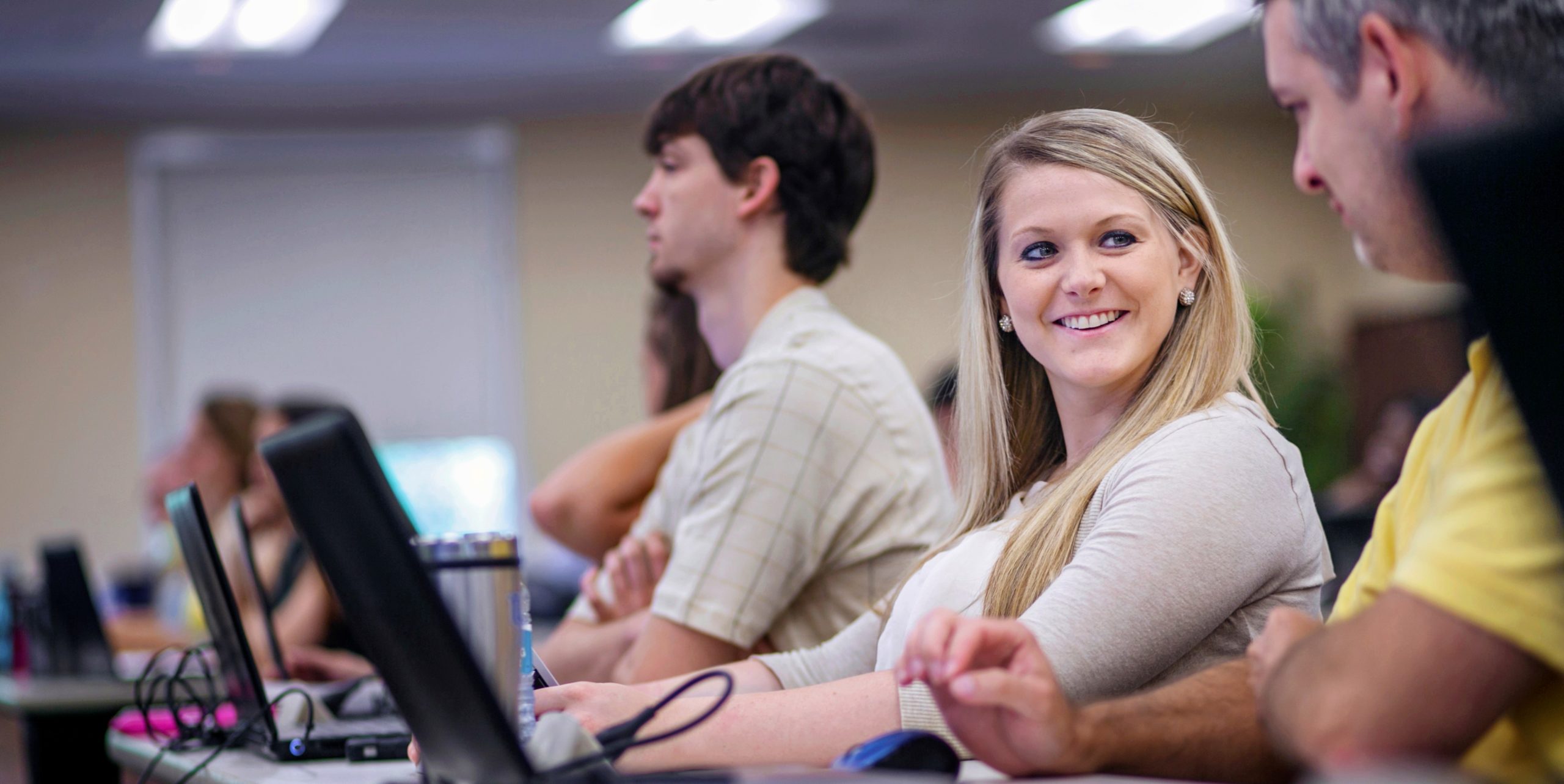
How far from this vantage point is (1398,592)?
81cm

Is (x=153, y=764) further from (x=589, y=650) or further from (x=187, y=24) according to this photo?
(x=187, y=24)

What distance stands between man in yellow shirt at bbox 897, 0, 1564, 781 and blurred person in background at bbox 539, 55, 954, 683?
80cm

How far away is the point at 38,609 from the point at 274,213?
4.40 meters

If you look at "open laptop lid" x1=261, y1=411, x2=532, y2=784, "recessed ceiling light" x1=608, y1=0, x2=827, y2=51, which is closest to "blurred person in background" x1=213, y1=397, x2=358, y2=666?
"recessed ceiling light" x1=608, y1=0, x2=827, y2=51

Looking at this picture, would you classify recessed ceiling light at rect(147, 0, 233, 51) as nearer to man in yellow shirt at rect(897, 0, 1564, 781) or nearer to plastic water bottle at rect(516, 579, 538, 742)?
plastic water bottle at rect(516, 579, 538, 742)

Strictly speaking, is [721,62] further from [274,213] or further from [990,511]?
[274,213]

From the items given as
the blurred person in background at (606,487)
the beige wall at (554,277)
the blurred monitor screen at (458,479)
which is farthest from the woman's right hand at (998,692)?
the blurred monitor screen at (458,479)

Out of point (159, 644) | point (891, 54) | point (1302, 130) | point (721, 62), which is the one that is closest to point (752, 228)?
point (721, 62)

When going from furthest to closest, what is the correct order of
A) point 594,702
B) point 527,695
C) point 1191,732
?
point 594,702
point 527,695
point 1191,732

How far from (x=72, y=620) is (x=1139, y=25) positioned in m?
5.06

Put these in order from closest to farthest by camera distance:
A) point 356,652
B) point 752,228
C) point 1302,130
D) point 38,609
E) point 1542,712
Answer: point 1542,712
point 1302,130
point 752,228
point 38,609
point 356,652

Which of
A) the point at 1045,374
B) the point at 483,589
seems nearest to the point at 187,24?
the point at 1045,374

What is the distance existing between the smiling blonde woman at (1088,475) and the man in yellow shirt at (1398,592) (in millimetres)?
114

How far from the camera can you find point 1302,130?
97 centimetres
